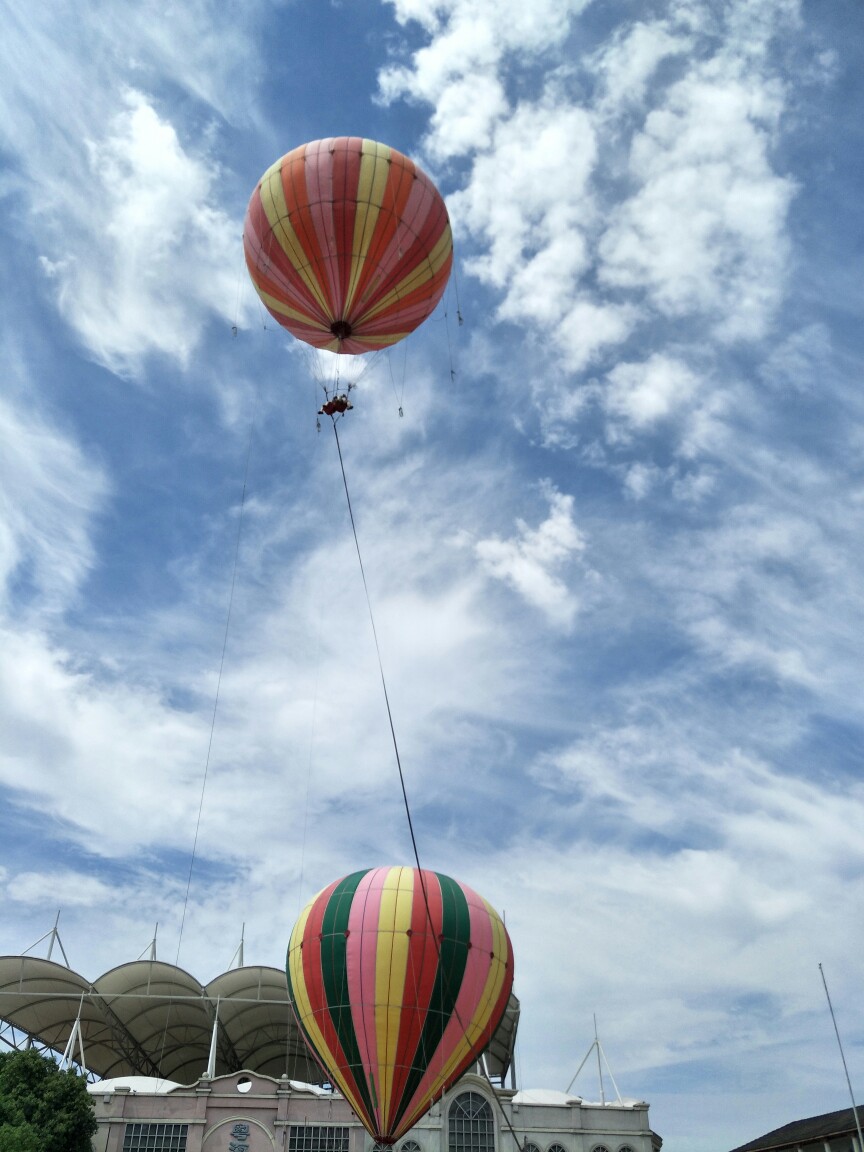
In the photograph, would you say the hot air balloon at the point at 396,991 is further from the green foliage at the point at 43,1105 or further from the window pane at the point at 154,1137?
the window pane at the point at 154,1137

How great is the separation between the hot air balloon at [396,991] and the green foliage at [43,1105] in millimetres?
14997

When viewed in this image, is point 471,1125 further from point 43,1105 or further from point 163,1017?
point 163,1017

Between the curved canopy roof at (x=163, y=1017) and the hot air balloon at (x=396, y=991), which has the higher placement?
the curved canopy roof at (x=163, y=1017)

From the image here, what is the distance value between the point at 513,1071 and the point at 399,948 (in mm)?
26341

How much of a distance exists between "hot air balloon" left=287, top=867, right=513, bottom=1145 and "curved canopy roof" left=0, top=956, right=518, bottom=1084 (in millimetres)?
21877

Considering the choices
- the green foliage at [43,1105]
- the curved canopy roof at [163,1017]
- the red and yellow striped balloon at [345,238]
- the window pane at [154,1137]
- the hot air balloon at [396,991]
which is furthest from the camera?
the curved canopy roof at [163,1017]

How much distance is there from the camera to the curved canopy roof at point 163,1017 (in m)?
47.7

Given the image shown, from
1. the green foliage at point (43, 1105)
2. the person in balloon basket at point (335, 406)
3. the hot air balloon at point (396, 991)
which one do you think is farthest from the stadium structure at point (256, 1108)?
the person in balloon basket at point (335, 406)

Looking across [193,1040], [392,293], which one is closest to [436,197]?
[392,293]

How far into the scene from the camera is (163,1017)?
54.1 m

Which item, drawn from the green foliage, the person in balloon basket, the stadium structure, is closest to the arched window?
the stadium structure

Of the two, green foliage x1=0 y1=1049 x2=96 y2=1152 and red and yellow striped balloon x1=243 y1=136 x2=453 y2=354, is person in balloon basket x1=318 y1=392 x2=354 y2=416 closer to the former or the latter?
red and yellow striped balloon x1=243 y1=136 x2=453 y2=354

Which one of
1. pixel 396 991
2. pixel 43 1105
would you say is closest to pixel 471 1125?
pixel 43 1105

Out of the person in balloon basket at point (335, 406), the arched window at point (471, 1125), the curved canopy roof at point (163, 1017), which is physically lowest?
the arched window at point (471, 1125)
